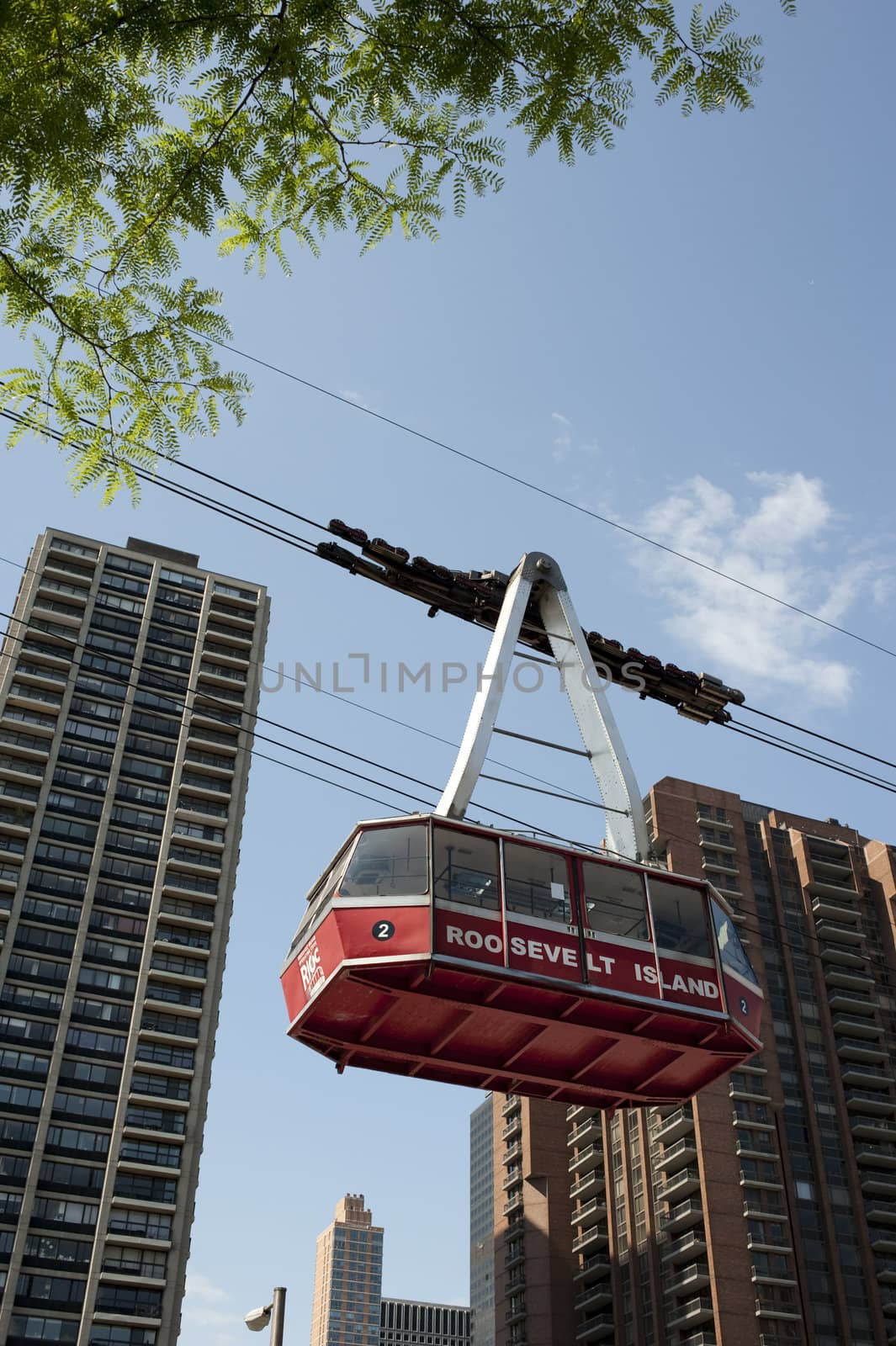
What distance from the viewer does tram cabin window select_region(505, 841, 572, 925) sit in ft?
57.0

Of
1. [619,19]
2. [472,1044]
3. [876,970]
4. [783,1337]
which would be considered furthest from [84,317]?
[876,970]

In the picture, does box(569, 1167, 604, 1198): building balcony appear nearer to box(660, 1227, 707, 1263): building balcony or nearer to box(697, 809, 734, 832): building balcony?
box(660, 1227, 707, 1263): building balcony

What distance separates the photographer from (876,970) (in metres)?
102

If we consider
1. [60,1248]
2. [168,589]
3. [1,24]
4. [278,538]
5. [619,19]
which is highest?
[168,589]

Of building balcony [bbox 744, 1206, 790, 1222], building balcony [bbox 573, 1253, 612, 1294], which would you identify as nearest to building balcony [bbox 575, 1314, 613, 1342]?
building balcony [bbox 573, 1253, 612, 1294]

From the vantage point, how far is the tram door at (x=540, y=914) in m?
17.1

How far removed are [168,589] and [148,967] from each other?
34.1 meters

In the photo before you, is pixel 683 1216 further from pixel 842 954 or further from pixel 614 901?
pixel 614 901

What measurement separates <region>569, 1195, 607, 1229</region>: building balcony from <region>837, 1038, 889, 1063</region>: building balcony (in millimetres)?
21983

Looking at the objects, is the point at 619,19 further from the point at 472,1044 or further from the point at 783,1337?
the point at 783,1337

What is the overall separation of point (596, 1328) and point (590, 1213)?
8.02 metres

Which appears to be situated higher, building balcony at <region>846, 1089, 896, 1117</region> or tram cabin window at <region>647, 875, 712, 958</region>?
building balcony at <region>846, 1089, 896, 1117</region>

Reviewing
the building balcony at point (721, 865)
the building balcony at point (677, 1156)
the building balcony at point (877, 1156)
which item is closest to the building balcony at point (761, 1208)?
the building balcony at point (677, 1156)

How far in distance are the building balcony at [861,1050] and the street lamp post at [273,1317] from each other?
8601 centimetres
